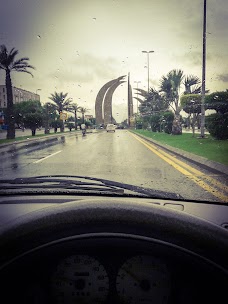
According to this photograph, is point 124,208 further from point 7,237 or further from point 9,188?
point 9,188

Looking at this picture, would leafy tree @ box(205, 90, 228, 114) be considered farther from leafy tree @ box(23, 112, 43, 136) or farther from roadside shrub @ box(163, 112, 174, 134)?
roadside shrub @ box(163, 112, 174, 134)

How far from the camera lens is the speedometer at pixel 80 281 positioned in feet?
3.75

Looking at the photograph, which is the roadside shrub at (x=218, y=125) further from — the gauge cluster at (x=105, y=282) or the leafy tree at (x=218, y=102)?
the gauge cluster at (x=105, y=282)

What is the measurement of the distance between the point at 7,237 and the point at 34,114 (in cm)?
2113

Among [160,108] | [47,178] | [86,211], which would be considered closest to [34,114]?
[47,178]

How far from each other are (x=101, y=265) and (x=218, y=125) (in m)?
19.8

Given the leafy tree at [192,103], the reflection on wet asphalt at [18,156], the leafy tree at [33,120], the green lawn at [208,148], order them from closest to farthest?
the reflection on wet asphalt at [18,156], the green lawn at [208,148], the leafy tree at [33,120], the leafy tree at [192,103]

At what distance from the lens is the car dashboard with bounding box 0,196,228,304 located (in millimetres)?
1032

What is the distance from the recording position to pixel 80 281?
1.17 m

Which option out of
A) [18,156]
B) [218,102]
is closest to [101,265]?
[18,156]

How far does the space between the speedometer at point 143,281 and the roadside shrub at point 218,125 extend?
19552 millimetres

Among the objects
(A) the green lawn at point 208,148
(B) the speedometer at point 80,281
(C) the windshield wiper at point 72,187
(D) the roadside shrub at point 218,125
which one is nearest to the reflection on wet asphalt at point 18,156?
(C) the windshield wiper at point 72,187

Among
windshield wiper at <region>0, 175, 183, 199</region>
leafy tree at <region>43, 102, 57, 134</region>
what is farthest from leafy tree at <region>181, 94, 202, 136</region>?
windshield wiper at <region>0, 175, 183, 199</region>

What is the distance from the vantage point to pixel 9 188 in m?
2.73
